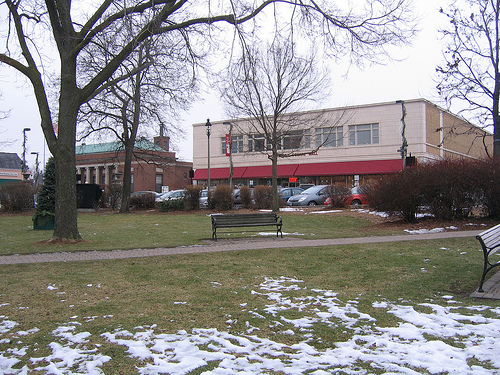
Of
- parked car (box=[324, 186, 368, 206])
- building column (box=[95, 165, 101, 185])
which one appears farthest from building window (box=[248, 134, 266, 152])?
building column (box=[95, 165, 101, 185])

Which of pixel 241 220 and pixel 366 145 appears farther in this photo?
pixel 366 145

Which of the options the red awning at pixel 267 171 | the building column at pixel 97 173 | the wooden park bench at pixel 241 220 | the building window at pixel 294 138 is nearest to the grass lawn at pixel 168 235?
the wooden park bench at pixel 241 220

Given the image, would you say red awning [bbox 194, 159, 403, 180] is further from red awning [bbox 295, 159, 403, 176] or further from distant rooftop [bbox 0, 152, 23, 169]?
distant rooftop [bbox 0, 152, 23, 169]

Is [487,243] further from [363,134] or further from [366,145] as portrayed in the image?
[363,134]

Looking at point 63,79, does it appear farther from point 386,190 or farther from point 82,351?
point 386,190

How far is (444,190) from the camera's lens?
583 inches

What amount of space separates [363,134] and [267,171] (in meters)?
11.8

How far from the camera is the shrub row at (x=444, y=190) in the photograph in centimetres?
1445

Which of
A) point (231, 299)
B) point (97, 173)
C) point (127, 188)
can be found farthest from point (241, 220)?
point (97, 173)

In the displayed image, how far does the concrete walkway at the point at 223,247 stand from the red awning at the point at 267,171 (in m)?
37.3

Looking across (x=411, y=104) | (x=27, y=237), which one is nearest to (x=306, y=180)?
(x=411, y=104)

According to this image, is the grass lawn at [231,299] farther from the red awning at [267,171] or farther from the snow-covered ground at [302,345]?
the red awning at [267,171]

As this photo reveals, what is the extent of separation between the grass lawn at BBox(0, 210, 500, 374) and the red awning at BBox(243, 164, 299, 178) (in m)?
40.5

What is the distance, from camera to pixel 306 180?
51.5 m
